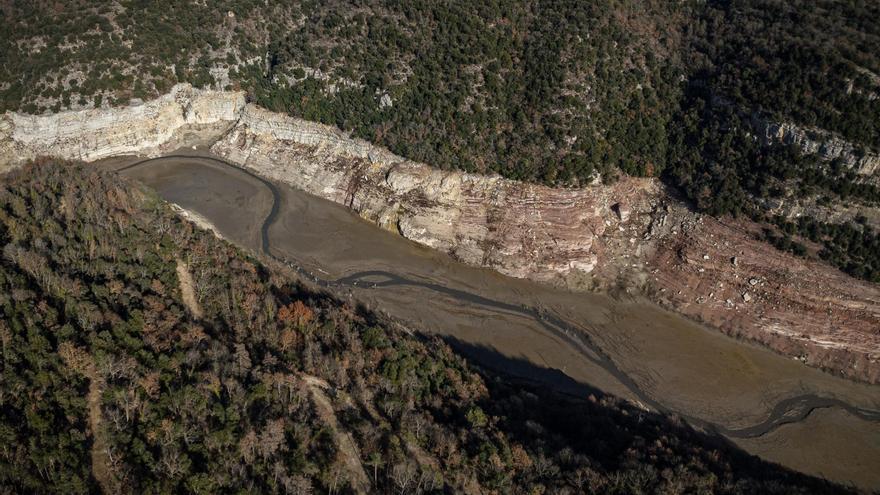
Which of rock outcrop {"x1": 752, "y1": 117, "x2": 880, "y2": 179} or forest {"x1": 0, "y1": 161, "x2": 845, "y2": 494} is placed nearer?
forest {"x1": 0, "y1": 161, "x2": 845, "y2": 494}

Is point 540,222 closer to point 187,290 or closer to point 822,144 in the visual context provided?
point 822,144

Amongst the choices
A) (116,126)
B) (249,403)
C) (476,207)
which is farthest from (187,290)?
(116,126)

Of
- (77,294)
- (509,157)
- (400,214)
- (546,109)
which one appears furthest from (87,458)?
(546,109)

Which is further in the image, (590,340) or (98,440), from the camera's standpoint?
(590,340)

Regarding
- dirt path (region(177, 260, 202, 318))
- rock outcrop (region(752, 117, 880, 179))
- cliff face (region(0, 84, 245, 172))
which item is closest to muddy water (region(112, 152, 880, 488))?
cliff face (region(0, 84, 245, 172))

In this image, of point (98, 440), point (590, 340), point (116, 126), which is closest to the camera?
point (98, 440)

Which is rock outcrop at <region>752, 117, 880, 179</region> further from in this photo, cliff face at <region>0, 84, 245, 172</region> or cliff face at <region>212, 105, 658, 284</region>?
cliff face at <region>0, 84, 245, 172</region>
